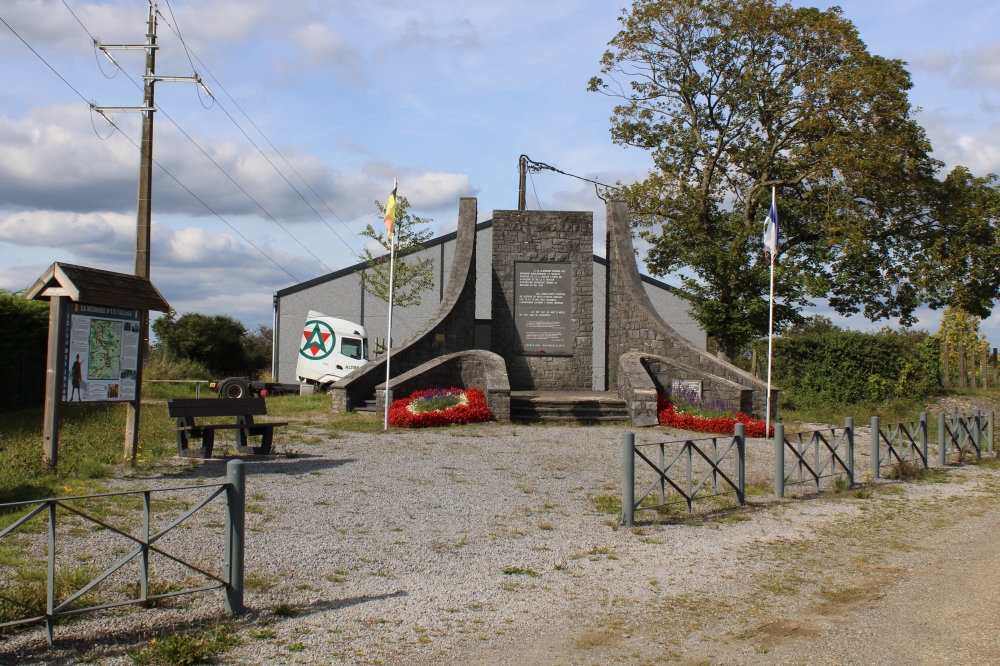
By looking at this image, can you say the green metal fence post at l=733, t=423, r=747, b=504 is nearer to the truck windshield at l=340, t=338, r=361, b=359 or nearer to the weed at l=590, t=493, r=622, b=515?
the weed at l=590, t=493, r=622, b=515

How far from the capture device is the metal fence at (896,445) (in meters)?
11.8

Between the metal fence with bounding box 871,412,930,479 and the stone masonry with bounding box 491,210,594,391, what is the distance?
8.00m

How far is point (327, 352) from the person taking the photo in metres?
29.4

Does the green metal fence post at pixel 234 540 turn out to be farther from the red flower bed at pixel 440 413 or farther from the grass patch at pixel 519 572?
→ the red flower bed at pixel 440 413

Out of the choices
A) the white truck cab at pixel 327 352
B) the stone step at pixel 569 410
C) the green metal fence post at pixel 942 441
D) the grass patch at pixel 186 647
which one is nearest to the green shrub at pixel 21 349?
the stone step at pixel 569 410

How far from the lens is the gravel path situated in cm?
497

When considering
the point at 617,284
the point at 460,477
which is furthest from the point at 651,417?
the point at 460,477

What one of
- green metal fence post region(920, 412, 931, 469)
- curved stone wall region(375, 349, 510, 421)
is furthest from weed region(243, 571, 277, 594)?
green metal fence post region(920, 412, 931, 469)

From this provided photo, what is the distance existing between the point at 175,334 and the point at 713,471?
30710 mm

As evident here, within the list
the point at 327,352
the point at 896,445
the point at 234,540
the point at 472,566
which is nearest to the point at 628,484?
the point at 472,566

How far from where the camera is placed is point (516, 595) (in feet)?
19.7

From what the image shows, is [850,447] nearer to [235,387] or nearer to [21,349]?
[21,349]

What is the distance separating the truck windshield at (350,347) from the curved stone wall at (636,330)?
453 inches

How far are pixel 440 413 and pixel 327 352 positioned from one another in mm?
14534
